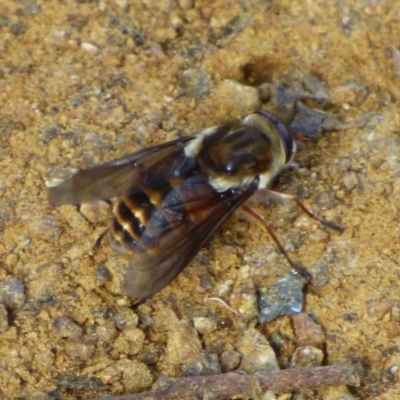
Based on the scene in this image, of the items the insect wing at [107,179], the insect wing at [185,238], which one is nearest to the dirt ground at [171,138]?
the insect wing at [107,179]

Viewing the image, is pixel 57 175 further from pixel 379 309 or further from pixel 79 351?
pixel 379 309

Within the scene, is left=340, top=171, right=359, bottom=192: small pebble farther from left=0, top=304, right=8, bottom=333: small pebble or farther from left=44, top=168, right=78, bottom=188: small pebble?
left=0, top=304, right=8, bottom=333: small pebble

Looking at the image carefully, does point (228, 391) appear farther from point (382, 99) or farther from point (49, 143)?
point (382, 99)

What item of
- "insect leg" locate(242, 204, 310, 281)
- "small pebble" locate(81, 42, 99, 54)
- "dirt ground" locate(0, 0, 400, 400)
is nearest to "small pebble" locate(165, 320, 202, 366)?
"dirt ground" locate(0, 0, 400, 400)

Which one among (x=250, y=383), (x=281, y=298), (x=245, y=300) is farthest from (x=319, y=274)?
(x=250, y=383)

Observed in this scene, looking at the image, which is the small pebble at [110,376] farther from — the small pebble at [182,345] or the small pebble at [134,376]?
the small pebble at [182,345]
